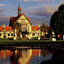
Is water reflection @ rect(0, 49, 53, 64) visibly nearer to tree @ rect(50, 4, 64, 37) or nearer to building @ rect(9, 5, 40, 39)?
tree @ rect(50, 4, 64, 37)

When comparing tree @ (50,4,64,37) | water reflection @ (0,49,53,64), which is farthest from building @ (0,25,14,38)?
water reflection @ (0,49,53,64)

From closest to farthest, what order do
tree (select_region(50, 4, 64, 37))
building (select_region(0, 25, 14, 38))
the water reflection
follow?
the water reflection → tree (select_region(50, 4, 64, 37)) → building (select_region(0, 25, 14, 38))

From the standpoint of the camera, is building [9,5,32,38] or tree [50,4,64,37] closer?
tree [50,4,64,37]

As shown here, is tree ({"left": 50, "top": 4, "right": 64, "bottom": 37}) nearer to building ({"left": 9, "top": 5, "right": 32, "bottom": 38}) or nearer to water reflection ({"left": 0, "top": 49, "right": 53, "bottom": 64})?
water reflection ({"left": 0, "top": 49, "right": 53, "bottom": 64})

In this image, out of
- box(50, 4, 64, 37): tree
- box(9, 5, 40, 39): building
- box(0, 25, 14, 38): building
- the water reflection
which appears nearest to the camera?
the water reflection

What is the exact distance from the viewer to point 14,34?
9850 cm

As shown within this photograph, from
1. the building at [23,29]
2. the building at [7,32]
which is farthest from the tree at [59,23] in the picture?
the building at [7,32]

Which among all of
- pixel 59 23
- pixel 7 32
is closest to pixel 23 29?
pixel 7 32

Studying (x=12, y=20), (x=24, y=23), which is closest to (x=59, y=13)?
(x=24, y=23)

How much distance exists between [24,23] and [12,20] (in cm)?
849

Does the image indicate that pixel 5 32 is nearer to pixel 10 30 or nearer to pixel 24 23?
pixel 10 30

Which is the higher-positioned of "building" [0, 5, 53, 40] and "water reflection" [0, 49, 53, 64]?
"building" [0, 5, 53, 40]

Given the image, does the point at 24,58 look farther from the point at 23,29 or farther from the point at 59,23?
the point at 23,29

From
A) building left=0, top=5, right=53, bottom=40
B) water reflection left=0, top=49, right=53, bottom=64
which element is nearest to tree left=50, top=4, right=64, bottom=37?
water reflection left=0, top=49, right=53, bottom=64
